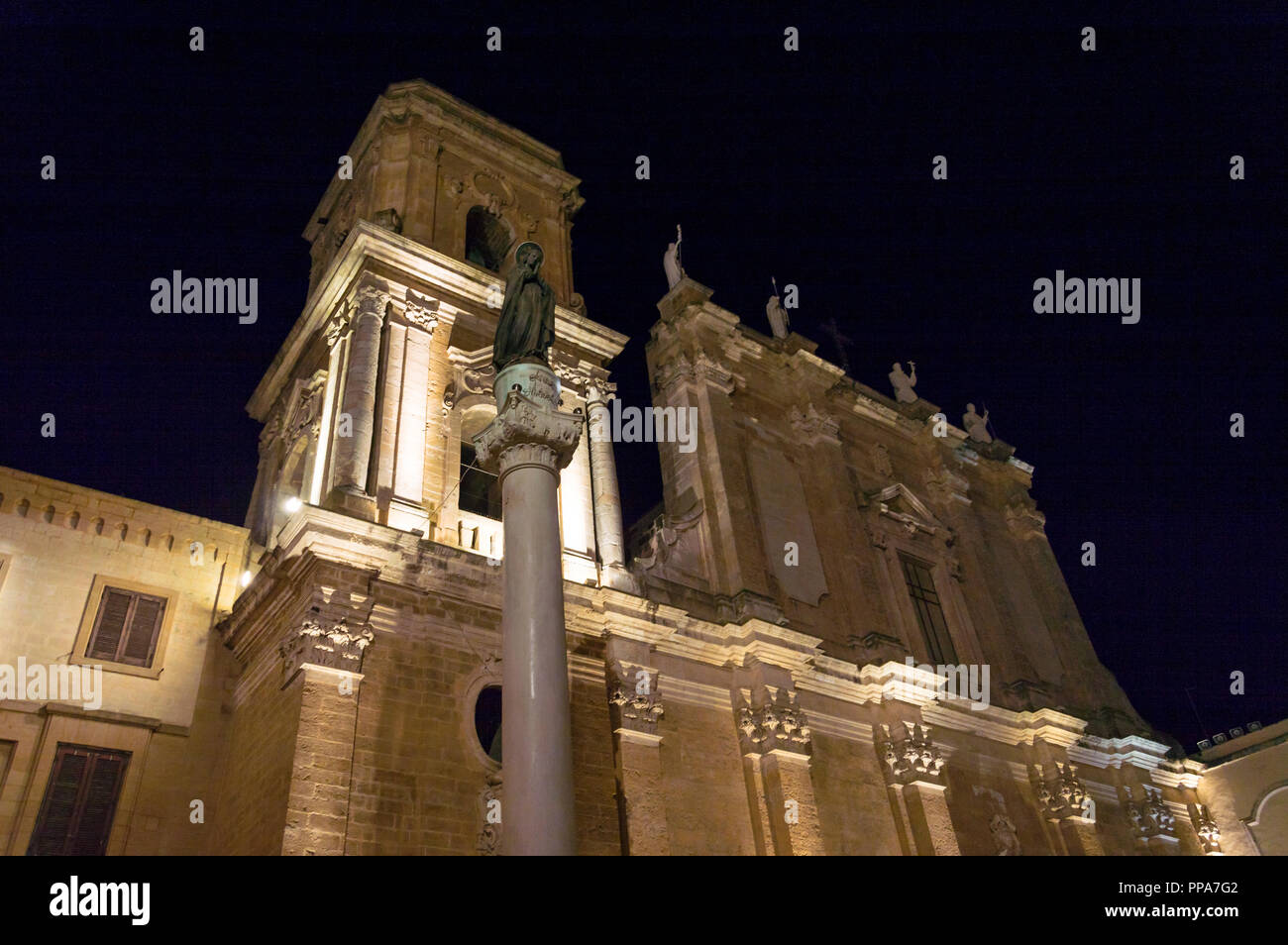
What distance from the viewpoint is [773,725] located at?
15.6 m

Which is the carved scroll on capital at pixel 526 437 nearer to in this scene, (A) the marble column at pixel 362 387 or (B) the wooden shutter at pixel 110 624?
(A) the marble column at pixel 362 387

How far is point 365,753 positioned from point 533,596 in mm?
3862

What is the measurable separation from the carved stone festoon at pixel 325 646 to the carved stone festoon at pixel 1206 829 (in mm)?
21555

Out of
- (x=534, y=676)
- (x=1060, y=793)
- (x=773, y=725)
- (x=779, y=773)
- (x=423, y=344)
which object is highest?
(x=423, y=344)

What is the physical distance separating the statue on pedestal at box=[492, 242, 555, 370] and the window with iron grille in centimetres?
1367

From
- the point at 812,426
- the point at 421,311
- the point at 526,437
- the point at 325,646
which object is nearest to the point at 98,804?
the point at 325,646

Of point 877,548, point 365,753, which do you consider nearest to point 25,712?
point 365,753

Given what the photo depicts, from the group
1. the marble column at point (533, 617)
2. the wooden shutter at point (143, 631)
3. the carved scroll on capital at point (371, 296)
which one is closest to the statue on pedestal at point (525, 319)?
the marble column at point (533, 617)

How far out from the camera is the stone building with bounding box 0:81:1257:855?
12.3 m

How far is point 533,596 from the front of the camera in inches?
373

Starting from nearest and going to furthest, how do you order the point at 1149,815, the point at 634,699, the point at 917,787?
the point at 634,699
the point at 917,787
the point at 1149,815

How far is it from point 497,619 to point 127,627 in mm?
5532

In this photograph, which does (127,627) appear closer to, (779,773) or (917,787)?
(779,773)
